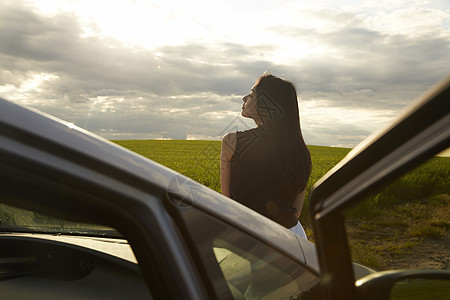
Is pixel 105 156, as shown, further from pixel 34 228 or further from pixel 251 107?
pixel 251 107

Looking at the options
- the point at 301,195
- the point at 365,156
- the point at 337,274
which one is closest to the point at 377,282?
the point at 337,274

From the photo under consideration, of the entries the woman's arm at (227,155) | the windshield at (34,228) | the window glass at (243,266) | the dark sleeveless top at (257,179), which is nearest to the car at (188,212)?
the window glass at (243,266)

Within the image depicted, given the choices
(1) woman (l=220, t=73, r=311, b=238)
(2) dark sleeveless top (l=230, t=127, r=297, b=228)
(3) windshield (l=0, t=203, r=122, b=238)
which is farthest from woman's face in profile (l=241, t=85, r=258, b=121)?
(3) windshield (l=0, t=203, r=122, b=238)

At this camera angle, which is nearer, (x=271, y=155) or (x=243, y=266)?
(x=243, y=266)

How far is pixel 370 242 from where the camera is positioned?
4.81 meters

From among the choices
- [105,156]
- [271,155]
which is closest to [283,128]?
[271,155]

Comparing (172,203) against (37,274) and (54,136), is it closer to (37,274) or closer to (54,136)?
(54,136)

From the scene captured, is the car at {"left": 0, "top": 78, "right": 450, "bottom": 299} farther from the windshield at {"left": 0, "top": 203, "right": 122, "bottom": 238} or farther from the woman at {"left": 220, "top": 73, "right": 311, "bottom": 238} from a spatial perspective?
the woman at {"left": 220, "top": 73, "right": 311, "bottom": 238}

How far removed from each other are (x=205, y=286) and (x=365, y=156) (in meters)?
0.56

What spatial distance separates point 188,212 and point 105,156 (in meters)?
0.27

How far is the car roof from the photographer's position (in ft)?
2.73

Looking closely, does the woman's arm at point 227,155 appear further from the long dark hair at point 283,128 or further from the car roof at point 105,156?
the car roof at point 105,156

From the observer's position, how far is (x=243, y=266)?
1.21m

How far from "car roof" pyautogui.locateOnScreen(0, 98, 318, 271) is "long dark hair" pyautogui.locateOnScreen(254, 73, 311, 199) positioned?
165 centimetres
